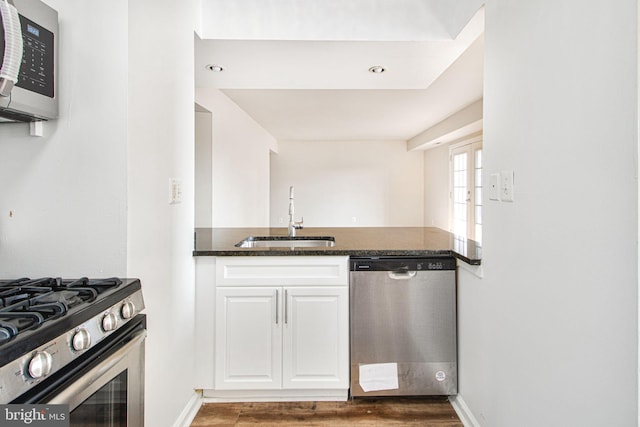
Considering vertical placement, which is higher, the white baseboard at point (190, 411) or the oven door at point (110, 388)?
the oven door at point (110, 388)

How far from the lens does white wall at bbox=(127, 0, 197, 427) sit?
1404 millimetres

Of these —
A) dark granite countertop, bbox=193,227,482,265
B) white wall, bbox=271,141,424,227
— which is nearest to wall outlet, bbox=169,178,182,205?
dark granite countertop, bbox=193,227,482,265

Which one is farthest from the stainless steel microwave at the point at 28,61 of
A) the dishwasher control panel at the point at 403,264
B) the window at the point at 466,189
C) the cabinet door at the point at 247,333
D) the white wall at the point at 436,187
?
the white wall at the point at 436,187

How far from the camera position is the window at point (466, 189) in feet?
20.6

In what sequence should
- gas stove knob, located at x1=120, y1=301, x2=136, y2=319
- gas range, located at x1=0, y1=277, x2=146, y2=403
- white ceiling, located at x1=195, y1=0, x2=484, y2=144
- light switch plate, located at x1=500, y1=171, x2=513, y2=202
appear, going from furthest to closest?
white ceiling, located at x1=195, y1=0, x2=484, y2=144, light switch plate, located at x1=500, y1=171, x2=513, y2=202, gas stove knob, located at x1=120, y1=301, x2=136, y2=319, gas range, located at x1=0, y1=277, x2=146, y2=403

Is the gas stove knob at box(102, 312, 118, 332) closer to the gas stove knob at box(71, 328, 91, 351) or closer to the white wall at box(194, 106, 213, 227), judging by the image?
the gas stove knob at box(71, 328, 91, 351)

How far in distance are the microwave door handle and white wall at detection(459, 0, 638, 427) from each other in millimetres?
1490

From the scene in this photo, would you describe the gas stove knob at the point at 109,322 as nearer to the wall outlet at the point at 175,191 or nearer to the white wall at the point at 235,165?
the wall outlet at the point at 175,191

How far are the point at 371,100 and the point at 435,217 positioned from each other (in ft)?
13.9

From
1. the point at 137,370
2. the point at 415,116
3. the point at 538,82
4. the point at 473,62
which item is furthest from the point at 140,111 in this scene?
the point at 415,116

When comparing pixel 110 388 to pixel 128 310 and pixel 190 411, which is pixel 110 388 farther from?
pixel 190 411

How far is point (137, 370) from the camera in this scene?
1.21 metres

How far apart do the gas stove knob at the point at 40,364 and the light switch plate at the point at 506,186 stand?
146cm

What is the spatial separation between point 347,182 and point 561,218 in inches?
318
